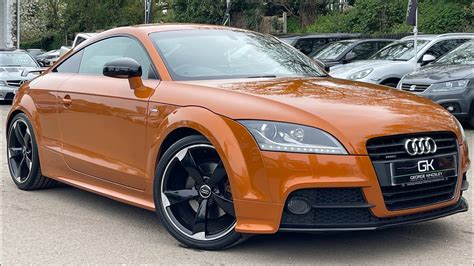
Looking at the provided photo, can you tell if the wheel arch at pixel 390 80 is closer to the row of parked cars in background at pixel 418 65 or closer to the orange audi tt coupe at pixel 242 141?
→ the row of parked cars in background at pixel 418 65

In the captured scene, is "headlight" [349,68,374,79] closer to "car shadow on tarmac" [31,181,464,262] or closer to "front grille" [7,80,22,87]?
"front grille" [7,80,22,87]

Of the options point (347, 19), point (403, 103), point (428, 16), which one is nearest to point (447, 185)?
point (403, 103)

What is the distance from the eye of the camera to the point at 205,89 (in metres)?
4.78

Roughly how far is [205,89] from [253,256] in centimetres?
113

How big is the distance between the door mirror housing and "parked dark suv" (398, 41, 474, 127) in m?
6.68

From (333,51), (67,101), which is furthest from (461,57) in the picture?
(67,101)

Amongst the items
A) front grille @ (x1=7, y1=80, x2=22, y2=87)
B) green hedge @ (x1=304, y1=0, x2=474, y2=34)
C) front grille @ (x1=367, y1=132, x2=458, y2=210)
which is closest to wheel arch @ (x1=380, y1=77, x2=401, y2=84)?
front grille @ (x1=7, y1=80, x2=22, y2=87)

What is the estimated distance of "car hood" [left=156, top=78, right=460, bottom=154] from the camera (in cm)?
423

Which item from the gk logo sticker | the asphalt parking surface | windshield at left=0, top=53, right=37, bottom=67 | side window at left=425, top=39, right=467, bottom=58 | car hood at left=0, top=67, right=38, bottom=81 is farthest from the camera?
windshield at left=0, top=53, right=37, bottom=67

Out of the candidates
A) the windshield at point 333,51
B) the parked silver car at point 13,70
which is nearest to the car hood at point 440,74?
the windshield at point 333,51

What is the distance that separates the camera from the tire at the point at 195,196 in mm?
4504

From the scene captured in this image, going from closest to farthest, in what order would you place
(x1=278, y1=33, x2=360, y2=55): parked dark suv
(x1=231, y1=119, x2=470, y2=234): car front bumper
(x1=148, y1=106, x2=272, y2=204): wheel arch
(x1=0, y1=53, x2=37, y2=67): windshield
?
1. (x1=231, y1=119, x2=470, y2=234): car front bumper
2. (x1=148, y1=106, x2=272, y2=204): wheel arch
3. (x1=0, y1=53, x2=37, y2=67): windshield
4. (x1=278, y1=33, x2=360, y2=55): parked dark suv

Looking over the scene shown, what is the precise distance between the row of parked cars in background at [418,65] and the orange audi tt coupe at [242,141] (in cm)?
222

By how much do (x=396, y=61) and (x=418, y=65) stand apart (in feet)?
1.50
